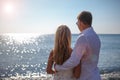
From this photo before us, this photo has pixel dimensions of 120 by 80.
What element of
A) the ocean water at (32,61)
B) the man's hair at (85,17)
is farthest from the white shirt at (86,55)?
the ocean water at (32,61)

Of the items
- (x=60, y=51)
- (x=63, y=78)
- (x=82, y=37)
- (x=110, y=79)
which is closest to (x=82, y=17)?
(x=82, y=37)

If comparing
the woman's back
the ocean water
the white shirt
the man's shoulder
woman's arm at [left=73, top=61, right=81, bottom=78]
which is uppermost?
the man's shoulder

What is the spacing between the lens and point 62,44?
13.4 feet

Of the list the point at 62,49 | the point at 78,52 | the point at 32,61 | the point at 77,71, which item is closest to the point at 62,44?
the point at 62,49

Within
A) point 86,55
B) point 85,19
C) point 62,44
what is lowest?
point 86,55

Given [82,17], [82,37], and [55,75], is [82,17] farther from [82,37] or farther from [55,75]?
[55,75]

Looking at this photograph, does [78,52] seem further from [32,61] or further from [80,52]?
[32,61]

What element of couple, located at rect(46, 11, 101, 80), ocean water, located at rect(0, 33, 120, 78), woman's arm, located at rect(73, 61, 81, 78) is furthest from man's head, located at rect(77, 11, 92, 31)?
ocean water, located at rect(0, 33, 120, 78)

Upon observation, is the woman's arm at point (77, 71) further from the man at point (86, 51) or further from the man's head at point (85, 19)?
the man's head at point (85, 19)

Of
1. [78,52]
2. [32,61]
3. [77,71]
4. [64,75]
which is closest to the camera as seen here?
[78,52]

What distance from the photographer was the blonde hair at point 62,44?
13.3ft

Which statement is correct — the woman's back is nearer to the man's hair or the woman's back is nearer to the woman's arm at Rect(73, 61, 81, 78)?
the woman's arm at Rect(73, 61, 81, 78)

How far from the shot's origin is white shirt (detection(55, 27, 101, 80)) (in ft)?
12.8

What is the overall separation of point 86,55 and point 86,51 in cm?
5
